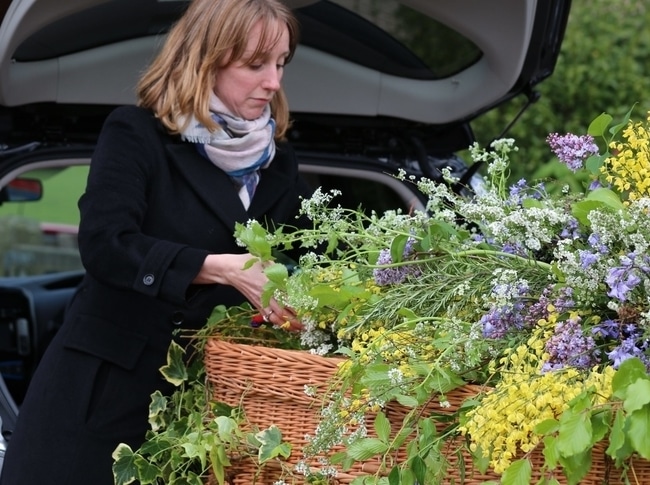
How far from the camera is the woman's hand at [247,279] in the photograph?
2.09 meters

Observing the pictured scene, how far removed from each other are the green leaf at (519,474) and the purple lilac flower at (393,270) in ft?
1.65

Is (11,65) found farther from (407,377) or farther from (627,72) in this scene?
(627,72)

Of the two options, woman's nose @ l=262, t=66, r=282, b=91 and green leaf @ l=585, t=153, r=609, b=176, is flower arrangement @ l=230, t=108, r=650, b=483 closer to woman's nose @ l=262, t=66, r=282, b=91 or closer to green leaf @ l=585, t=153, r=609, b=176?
green leaf @ l=585, t=153, r=609, b=176

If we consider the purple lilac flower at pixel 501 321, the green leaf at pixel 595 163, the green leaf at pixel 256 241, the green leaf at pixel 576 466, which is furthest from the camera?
the green leaf at pixel 256 241

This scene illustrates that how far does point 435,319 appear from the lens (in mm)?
1811

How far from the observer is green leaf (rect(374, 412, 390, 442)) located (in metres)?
1.72

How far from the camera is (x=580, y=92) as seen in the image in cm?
740

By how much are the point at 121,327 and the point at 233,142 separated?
0.44m

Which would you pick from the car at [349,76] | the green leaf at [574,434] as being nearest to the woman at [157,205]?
the car at [349,76]

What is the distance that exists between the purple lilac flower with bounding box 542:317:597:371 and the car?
1.68m

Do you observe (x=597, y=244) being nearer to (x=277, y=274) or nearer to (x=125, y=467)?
(x=277, y=274)

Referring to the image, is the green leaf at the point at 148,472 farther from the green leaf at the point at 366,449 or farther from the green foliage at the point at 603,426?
the green foliage at the point at 603,426

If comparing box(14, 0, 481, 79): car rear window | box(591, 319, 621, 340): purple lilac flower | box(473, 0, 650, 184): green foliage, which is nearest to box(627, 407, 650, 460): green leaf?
box(591, 319, 621, 340): purple lilac flower

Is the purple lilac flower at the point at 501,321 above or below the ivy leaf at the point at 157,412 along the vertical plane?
above
